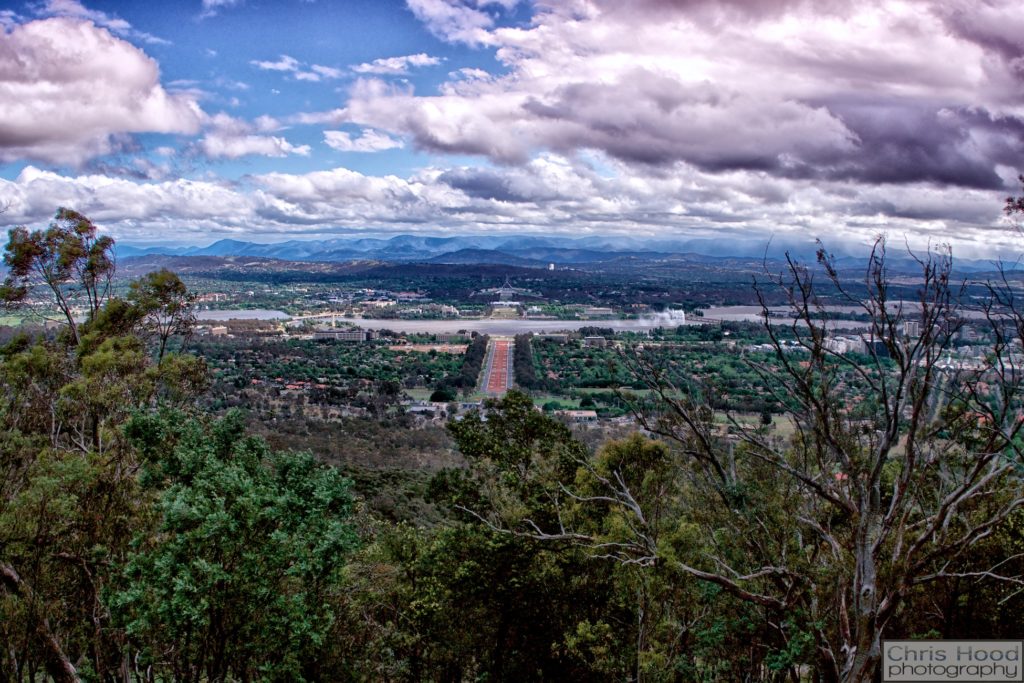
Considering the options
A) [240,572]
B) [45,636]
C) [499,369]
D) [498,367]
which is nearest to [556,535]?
[240,572]

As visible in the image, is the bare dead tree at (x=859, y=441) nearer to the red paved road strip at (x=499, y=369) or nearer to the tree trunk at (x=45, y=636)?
the tree trunk at (x=45, y=636)

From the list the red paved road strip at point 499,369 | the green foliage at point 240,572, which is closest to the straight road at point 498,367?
the red paved road strip at point 499,369

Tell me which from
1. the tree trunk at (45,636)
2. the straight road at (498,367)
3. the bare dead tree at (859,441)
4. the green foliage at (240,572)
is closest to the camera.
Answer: the bare dead tree at (859,441)

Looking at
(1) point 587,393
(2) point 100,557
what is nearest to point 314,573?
(2) point 100,557

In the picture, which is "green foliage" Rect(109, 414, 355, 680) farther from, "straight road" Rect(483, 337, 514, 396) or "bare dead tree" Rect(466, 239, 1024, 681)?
"straight road" Rect(483, 337, 514, 396)

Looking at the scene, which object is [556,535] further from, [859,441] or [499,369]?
[499,369]

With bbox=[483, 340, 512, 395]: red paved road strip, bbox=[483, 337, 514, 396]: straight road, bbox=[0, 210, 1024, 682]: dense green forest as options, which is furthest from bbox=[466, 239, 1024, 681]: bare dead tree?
bbox=[483, 340, 512, 395]: red paved road strip

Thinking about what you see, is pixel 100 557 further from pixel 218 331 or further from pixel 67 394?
pixel 218 331
